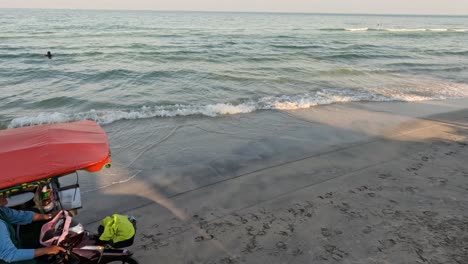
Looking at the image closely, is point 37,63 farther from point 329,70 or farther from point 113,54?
point 329,70

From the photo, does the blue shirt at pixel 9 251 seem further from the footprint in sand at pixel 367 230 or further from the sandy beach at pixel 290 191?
the footprint in sand at pixel 367 230

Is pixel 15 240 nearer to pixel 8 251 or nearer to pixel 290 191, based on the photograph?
pixel 8 251

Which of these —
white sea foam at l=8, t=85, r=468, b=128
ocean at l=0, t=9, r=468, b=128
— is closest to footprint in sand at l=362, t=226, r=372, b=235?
white sea foam at l=8, t=85, r=468, b=128

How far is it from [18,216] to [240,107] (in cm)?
1044

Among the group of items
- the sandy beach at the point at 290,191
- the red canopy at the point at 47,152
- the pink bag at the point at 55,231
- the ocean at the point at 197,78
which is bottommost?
the sandy beach at the point at 290,191

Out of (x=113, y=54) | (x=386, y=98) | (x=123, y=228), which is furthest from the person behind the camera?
(x=113, y=54)

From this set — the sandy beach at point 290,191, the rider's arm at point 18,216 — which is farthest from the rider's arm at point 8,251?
the sandy beach at point 290,191

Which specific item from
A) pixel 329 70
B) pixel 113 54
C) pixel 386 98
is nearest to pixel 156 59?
pixel 113 54

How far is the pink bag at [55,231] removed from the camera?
424 cm

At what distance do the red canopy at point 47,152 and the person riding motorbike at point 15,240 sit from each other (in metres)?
0.46

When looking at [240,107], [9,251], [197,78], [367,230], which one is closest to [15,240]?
[9,251]

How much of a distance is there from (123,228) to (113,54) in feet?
86.5

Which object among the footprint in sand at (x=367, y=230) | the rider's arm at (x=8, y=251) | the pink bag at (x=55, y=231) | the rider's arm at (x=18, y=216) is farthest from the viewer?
the footprint in sand at (x=367, y=230)

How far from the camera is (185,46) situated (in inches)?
1318
